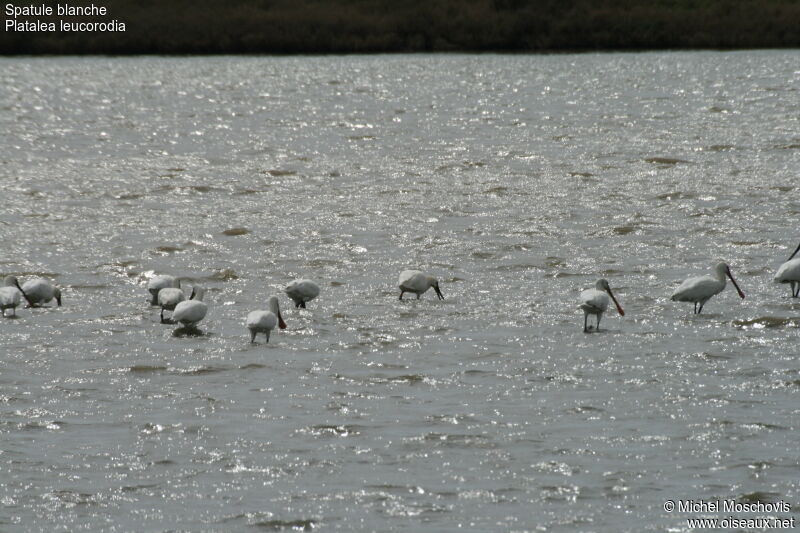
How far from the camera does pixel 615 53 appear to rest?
48.2 meters

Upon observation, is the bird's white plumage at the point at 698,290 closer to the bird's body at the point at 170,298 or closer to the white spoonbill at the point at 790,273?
the white spoonbill at the point at 790,273

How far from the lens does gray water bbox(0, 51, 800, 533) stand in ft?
28.4

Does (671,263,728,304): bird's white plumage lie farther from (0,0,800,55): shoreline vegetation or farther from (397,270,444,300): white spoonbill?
(0,0,800,55): shoreline vegetation

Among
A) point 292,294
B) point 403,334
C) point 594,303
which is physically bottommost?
point 403,334

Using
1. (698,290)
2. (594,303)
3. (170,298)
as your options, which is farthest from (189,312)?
(698,290)

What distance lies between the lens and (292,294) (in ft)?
45.5

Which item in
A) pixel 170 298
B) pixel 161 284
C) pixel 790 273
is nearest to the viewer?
pixel 170 298

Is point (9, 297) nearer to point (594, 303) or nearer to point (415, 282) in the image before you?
point (415, 282)

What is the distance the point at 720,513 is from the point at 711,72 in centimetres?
3529

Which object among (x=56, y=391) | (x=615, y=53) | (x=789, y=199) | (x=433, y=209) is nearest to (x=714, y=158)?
(x=789, y=199)

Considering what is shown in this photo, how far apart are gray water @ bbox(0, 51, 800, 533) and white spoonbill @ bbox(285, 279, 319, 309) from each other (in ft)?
0.54

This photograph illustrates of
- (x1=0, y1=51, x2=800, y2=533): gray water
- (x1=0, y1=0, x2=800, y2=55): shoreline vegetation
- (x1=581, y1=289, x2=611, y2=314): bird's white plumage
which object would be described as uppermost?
(x1=0, y1=0, x2=800, y2=55): shoreline vegetation

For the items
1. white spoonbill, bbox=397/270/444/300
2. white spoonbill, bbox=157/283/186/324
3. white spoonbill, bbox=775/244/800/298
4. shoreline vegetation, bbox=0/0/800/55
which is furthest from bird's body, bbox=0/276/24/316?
shoreline vegetation, bbox=0/0/800/55

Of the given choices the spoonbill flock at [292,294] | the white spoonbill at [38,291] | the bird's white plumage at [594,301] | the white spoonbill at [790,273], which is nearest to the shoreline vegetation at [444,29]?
the spoonbill flock at [292,294]
